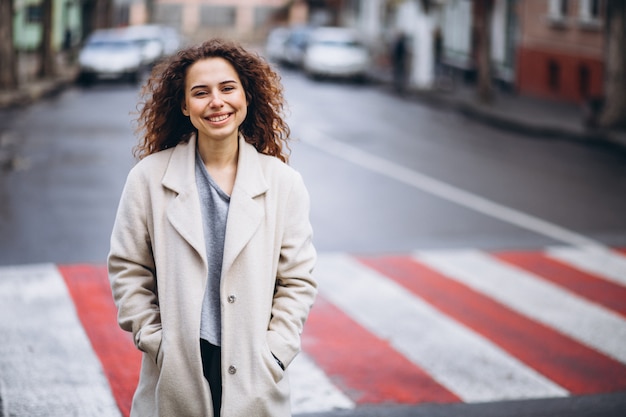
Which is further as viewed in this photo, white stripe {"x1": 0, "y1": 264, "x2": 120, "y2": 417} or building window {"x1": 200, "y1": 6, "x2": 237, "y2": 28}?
building window {"x1": 200, "y1": 6, "x2": 237, "y2": 28}

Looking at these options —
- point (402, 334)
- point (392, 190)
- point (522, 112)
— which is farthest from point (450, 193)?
point (522, 112)

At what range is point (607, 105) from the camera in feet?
65.2

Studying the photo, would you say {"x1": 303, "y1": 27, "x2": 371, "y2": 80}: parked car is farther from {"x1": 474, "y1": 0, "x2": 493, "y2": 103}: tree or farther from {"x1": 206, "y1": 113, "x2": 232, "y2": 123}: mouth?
{"x1": 206, "y1": 113, "x2": 232, "y2": 123}: mouth

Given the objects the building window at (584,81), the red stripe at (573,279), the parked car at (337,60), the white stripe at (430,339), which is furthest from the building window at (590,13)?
the white stripe at (430,339)

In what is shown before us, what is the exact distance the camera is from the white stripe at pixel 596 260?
29.9ft

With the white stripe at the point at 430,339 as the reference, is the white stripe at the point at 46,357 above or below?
above

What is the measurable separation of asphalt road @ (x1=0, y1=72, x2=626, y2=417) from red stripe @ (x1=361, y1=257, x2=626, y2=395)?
0.40 m

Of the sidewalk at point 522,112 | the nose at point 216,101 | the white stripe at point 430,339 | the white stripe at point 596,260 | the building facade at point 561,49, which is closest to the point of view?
the nose at point 216,101

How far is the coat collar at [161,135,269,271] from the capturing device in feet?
10.6

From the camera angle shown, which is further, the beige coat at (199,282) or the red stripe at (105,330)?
the red stripe at (105,330)

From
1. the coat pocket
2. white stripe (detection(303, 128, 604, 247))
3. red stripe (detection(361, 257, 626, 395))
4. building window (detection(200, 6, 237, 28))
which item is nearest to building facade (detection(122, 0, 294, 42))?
building window (detection(200, 6, 237, 28))

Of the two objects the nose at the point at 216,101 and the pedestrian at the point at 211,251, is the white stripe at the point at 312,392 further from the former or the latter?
the nose at the point at 216,101

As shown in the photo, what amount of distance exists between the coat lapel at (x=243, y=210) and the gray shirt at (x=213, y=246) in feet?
0.22

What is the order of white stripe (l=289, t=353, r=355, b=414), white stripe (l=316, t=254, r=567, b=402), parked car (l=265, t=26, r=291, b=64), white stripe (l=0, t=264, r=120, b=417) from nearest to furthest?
white stripe (l=0, t=264, r=120, b=417) < white stripe (l=289, t=353, r=355, b=414) < white stripe (l=316, t=254, r=567, b=402) < parked car (l=265, t=26, r=291, b=64)
